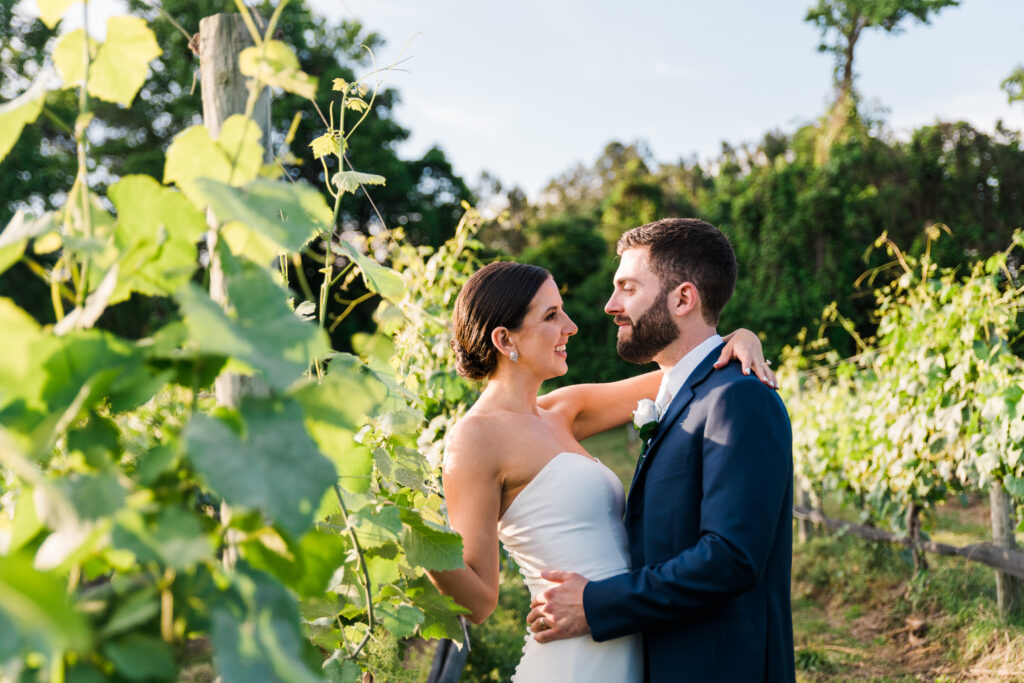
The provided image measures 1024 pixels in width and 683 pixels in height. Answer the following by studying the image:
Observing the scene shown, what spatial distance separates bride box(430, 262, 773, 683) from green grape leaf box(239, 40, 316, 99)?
1322mm

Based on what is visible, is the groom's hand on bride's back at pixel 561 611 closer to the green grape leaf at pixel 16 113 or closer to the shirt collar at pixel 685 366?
the shirt collar at pixel 685 366

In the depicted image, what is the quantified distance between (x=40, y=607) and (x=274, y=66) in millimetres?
620

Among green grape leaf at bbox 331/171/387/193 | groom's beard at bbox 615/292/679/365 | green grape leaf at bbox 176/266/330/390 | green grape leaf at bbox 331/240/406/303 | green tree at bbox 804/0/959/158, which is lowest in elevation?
groom's beard at bbox 615/292/679/365

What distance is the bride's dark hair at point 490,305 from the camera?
238 centimetres

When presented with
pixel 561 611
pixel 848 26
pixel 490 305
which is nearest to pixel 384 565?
pixel 561 611

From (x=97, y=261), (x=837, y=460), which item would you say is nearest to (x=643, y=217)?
(x=837, y=460)

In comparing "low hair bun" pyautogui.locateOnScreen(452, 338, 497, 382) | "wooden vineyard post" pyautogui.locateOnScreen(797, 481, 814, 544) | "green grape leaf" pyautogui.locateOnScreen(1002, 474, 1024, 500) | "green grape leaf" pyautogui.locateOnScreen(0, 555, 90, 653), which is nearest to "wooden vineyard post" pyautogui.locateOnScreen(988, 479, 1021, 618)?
"green grape leaf" pyautogui.locateOnScreen(1002, 474, 1024, 500)

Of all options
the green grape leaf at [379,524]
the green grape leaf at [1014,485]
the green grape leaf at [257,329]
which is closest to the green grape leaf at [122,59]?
the green grape leaf at [257,329]

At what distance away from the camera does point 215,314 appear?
657 millimetres

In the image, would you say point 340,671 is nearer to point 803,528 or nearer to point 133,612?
point 133,612

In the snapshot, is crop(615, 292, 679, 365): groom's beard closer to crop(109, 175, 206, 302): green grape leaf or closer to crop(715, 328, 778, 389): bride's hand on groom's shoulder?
crop(715, 328, 778, 389): bride's hand on groom's shoulder

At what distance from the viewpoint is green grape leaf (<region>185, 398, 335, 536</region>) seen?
616 mm

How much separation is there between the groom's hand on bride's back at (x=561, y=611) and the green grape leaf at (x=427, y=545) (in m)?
0.69

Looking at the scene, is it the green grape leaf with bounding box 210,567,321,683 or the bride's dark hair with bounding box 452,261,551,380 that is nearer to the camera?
the green grape leaf with bounding box 210,567,321,683
